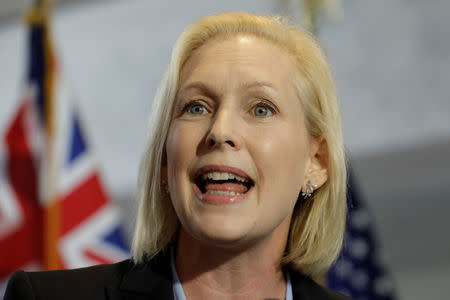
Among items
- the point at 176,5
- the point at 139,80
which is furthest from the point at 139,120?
the point at 176,5

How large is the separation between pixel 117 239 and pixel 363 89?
7.02 ft

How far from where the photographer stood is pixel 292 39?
166cm

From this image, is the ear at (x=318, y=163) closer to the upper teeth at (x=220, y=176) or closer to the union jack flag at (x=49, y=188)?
the upper teeth at (x=220, y=176)

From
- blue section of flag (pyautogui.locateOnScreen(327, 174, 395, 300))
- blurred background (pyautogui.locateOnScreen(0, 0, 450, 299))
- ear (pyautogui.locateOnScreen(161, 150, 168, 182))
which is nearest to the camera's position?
ear (pyautogui.locateOnScreen(161, 150, 168, 182))

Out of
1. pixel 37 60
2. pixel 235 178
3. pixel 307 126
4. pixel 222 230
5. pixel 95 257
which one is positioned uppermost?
pixel 37 60

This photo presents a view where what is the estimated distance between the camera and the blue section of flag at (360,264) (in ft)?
12.6

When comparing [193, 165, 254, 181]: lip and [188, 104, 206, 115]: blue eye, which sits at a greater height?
[188, 104, 206, 115]: blue eye

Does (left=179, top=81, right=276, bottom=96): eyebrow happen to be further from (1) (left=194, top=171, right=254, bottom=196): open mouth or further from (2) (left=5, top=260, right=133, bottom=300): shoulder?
(2) (left=5, top=260, right=133, bottom=300): shoulder

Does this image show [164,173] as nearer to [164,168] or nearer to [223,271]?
[164,168]

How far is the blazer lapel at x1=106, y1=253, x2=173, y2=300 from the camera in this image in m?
1.51

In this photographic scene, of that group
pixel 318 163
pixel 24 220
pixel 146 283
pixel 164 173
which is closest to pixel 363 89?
pixel 24 220

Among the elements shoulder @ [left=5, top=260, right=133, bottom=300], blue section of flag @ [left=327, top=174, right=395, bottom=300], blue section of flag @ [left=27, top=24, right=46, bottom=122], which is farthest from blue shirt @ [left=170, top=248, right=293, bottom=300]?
blue section of flag @ [left=27, top=24, right=46, bottom=122]

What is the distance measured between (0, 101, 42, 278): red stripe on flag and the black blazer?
8.92 feet

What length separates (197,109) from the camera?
4.93 ft
